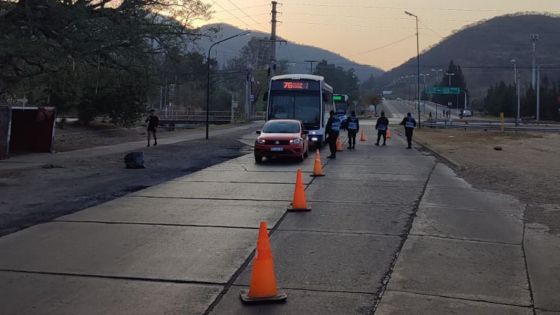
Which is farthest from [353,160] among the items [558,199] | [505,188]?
[558,199]

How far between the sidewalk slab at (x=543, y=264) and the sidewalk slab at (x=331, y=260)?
164 cm

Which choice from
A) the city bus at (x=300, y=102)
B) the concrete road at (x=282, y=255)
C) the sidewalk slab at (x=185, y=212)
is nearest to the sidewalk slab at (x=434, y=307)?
the concrete road at (x=282, y=255)

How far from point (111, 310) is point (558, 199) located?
10448 mm

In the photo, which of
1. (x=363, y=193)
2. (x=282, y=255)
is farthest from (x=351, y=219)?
(x=363, y=193)

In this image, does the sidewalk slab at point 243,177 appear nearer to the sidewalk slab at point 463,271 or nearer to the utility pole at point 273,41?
the sidewalk slab at point 463,271

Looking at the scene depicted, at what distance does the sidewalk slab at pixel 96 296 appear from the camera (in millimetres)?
5480

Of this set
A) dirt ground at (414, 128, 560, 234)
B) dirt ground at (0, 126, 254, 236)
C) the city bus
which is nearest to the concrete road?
dirt ground at (414, 128, 560, 234)

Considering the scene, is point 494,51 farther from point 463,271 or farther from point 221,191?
point 463,271

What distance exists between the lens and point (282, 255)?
24.9 ft

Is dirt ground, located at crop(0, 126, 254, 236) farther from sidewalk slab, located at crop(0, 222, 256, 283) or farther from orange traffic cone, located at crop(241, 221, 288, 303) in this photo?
orange traffic cone, located at crop(241, 221, 288, 303)

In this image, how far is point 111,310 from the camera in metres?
5.45

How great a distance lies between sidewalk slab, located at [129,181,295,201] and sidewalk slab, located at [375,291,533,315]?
6467 millimetres

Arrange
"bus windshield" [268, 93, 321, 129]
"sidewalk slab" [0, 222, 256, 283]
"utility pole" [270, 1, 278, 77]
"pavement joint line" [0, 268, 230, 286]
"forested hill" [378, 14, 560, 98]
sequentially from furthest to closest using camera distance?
1. "forested hill" [378, 14, 560, 98]
2. "utility pole" [270, 1, 278, 77]
3. "bus windshield" [268, 93, 321, 129]
4. "sidewalk slab" [0, 222, 256, 283]
5. "pavement joint line" [0, 268, 230, 286]

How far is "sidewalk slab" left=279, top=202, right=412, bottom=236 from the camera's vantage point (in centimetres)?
928
